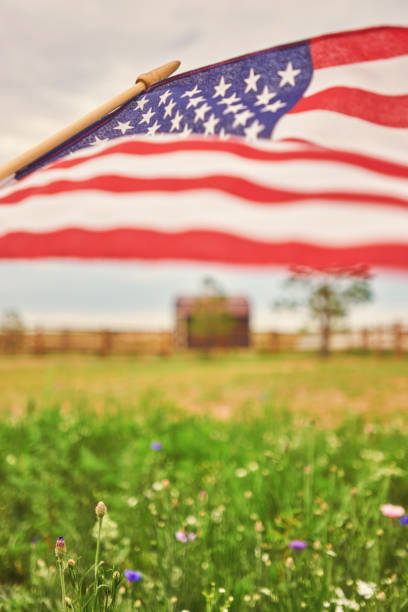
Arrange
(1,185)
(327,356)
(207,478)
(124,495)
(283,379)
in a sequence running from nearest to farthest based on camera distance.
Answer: (1,185)
(124,495)
(207,478)
(283,379)
(327,356)

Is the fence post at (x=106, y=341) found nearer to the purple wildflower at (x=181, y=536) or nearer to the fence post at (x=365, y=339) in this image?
the fence post at (x=365, y=339)

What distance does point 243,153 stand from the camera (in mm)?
2824

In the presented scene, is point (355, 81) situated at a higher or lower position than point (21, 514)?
higher

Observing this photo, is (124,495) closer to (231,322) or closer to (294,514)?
(294,514)

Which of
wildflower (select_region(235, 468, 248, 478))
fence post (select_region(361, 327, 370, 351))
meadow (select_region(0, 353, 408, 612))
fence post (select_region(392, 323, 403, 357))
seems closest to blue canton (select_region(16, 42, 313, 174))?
meadow (select_region(0, 353, 408, 612))

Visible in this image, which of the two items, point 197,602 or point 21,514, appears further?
point 21,514

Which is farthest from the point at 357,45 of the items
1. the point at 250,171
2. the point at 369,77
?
the point at 250,171

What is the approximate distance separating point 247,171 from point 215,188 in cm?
23

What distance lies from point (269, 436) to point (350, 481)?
0.84 metres

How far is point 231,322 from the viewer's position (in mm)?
24516

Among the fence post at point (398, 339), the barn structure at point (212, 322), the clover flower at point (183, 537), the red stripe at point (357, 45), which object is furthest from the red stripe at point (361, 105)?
the fence post at point (398, 339)

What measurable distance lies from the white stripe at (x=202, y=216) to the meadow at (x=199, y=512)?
3.62 feet

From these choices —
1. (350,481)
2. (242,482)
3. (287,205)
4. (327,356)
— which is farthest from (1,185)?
(327,356)

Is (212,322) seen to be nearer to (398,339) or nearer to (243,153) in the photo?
(398,339)
